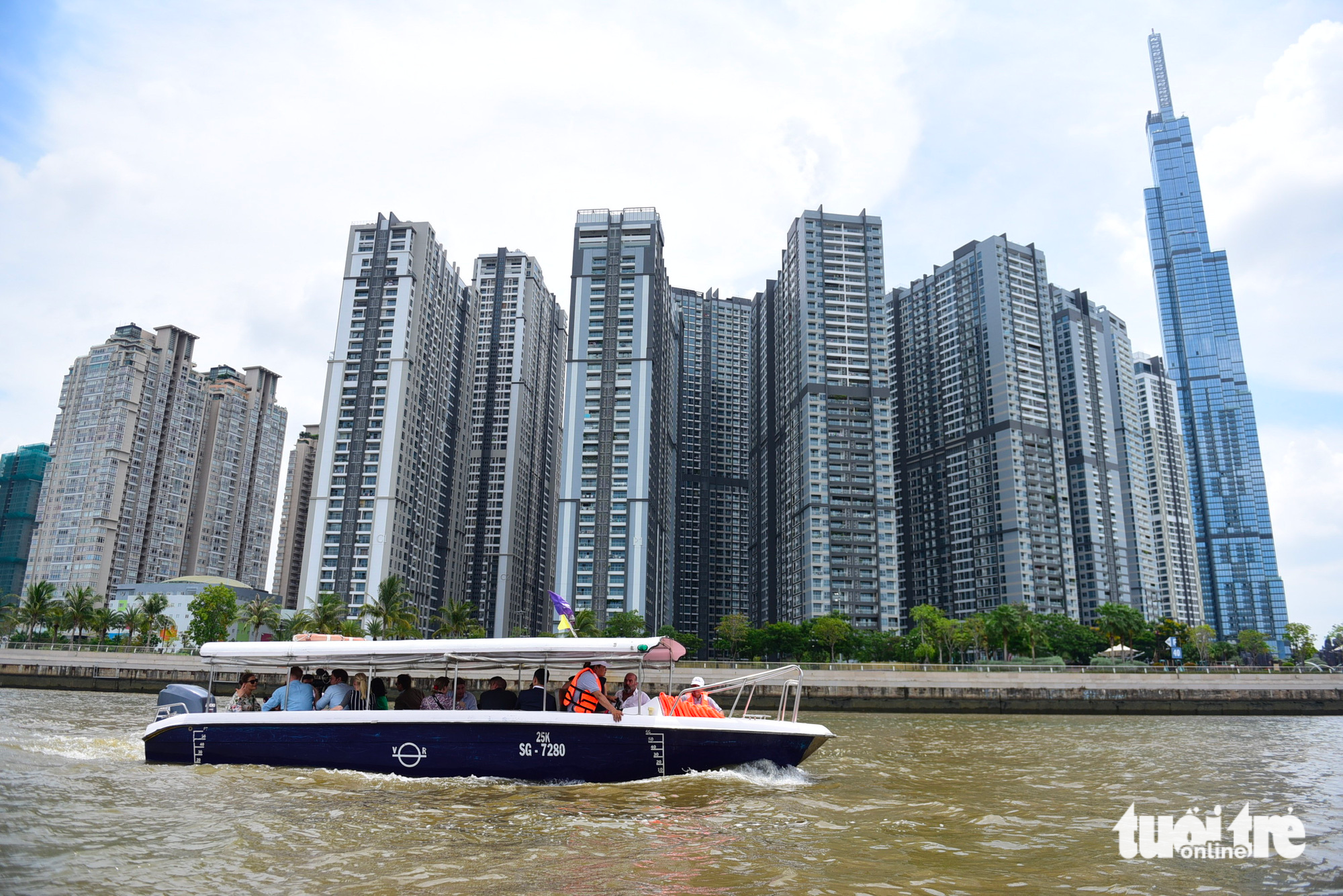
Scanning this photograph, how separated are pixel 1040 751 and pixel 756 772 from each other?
11.0 meters

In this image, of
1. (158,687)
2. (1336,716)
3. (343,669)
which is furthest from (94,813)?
(1336,716)

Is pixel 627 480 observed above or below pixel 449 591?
above

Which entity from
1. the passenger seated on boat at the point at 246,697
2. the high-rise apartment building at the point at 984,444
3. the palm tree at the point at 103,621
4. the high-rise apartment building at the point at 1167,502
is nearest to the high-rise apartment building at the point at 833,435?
the high-rise apartment building at the point at 984,444

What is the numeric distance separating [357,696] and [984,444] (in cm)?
11825

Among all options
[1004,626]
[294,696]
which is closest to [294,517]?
[1004,626]

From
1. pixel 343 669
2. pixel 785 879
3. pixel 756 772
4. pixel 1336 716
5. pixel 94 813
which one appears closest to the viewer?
pixel 785 879

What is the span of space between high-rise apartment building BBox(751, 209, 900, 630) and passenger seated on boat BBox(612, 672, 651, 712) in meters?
92.9

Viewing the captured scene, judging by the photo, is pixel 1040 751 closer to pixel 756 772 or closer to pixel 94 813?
pixel 756 772

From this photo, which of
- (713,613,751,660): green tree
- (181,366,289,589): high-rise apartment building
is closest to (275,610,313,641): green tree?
(713,613,751,660): green tree

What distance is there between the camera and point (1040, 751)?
821 inches

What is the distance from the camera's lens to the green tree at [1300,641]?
3578 inches

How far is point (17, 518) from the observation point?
139000 mm

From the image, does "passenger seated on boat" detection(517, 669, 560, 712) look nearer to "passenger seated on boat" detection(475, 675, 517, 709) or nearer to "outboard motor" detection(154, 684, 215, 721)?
"passenger seated on boat" detection(475, 675, 517, 709)

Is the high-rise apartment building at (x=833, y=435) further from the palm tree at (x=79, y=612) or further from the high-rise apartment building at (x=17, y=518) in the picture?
the high-rise apartment building at (x=17, y=518)
